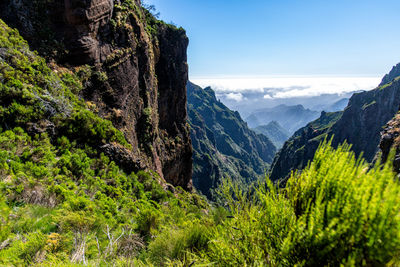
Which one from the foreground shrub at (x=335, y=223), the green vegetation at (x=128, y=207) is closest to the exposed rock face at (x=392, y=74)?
the green vegetation at (x=128, y=207)

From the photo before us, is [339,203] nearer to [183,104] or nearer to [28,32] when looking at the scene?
[28,32]

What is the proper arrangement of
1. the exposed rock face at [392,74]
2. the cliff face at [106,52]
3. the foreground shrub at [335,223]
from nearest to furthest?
1. the foreground shrub at [335,223]
2. the cliff face at [106,52]
3. the exposed rock face at [392,74]

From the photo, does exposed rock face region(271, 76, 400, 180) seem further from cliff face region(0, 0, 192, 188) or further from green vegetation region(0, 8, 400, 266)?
green vegetation region(0, 8, 400, 266)

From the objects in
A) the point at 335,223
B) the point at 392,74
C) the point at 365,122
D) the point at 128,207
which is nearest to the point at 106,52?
the point at 128,207

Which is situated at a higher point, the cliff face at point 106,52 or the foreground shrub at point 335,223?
the cliff face at point 106,52

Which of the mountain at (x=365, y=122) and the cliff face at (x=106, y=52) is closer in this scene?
the cliff face at (x=106, y=52)

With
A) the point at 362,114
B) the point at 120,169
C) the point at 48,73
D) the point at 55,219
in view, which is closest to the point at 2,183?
the point at 55,219

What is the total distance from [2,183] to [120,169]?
8.18m

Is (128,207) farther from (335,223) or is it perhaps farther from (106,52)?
(106,52)

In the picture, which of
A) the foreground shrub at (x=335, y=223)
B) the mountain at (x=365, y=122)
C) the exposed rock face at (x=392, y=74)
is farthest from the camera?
the exposed rock face at (x=392, y=74)

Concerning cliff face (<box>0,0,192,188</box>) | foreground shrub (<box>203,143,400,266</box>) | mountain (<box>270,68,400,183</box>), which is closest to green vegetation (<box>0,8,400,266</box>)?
foreground shrub (<box>203,143,400,266</box>)

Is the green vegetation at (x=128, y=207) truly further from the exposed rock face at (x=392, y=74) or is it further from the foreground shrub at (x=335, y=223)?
the exposed rock face at (x=392, y=74)

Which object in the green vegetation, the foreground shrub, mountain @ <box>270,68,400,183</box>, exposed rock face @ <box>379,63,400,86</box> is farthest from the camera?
exposed rock face @ <box>379,63,400,86</box>

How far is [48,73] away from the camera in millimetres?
14484
